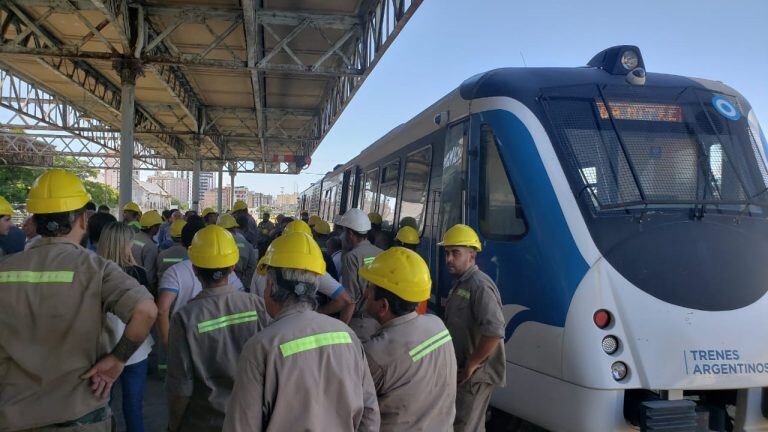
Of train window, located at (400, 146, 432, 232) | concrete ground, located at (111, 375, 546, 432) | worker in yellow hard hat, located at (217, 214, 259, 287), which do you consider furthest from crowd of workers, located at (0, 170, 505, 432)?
train window, located at (400, 146, 432, 232)

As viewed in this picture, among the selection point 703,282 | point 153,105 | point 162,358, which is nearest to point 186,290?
point 162,358

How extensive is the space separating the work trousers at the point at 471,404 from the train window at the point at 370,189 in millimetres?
4704

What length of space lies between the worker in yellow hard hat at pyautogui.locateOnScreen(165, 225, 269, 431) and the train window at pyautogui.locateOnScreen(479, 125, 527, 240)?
2.23 m

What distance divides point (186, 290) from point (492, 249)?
2.30 m

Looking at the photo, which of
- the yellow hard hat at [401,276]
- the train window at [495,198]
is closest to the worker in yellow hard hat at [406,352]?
the yellow hard hat at [401,276]

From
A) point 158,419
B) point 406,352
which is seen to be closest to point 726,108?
point 406,352

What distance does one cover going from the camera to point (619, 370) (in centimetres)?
340

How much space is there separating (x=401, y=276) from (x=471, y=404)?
1.49 m

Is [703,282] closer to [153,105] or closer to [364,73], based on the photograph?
[364,73]

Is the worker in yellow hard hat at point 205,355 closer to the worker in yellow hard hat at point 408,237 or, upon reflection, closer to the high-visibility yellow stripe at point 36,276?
the high-visibility yellow stripe at point 36,276

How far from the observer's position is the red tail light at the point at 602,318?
11.4 feet

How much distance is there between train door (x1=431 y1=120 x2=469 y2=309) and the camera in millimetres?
4684

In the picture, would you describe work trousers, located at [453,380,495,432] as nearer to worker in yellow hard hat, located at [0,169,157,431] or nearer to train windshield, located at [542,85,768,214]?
train windshield, located at [542,85,768,214]

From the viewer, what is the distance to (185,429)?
8.39 ft
